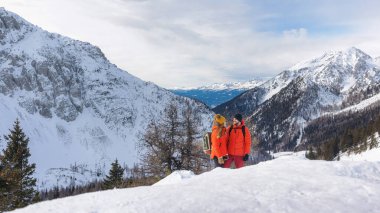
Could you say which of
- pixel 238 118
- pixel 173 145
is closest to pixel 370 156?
pixel 173 145

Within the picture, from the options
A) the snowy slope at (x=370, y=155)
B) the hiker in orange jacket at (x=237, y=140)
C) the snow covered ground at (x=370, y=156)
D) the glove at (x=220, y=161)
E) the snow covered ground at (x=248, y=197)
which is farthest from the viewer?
the snowy slope at (x=370, y=155)

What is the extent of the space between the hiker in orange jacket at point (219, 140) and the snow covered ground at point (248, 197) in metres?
5.29

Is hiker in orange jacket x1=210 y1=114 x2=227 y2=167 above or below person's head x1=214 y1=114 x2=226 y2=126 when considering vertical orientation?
below

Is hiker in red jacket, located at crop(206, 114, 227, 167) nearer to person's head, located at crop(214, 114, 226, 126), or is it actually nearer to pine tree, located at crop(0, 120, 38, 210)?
person's head, located at crop(214, 114, 226, 126)

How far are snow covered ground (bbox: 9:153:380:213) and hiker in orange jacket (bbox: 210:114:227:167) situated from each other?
529 cm

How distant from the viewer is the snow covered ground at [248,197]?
24.0 feet

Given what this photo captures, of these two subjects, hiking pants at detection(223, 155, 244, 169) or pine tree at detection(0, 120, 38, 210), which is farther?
pine tree at detection(0, 120, 38, 210)


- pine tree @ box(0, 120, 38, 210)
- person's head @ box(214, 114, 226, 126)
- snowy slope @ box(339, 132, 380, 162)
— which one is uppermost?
person's head @ box(214, 114, 226, 126)

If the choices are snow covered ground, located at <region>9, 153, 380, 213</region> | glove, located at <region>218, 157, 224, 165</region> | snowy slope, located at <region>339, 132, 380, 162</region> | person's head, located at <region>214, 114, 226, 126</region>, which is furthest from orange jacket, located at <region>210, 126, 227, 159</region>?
snowy slope, located at <region>339, 132, 380, 162</region>

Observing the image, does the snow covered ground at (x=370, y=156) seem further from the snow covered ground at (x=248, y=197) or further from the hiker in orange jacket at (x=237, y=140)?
the snow covered ground at (x=248, y=197)

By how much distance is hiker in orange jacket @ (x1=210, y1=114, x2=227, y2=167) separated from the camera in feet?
49.9

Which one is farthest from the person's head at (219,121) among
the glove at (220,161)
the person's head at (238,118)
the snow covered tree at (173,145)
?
the snow covered tree at (173,145)

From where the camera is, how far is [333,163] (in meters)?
11.2

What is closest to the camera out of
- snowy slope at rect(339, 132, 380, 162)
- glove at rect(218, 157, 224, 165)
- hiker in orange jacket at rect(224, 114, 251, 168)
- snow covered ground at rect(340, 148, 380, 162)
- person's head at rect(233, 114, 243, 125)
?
glove at rect(218, 157, 224, 165)
